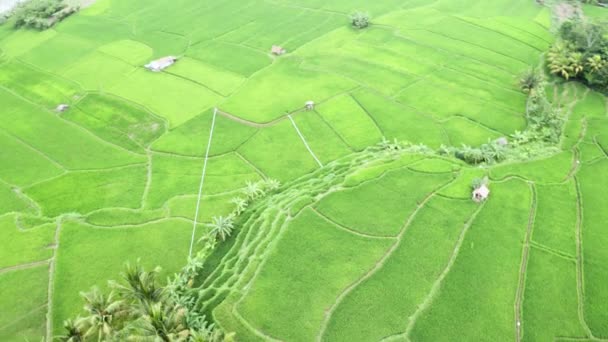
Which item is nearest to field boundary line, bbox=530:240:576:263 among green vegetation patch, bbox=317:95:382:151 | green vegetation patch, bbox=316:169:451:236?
green vegetation patch, bbox=316:169:451:236

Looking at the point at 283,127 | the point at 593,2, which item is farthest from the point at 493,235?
the point at 593,2

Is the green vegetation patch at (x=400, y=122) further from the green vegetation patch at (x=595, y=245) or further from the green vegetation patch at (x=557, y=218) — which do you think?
the green vegetation patch at (x=595, y=245)

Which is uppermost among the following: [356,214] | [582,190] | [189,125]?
[582,190]

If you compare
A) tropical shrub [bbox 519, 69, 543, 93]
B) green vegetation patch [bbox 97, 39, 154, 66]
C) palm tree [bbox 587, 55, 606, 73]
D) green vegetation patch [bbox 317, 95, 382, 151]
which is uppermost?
palm tree [bbox 587, 55, 606, 73]

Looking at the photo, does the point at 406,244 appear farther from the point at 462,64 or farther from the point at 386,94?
the point at 462,64

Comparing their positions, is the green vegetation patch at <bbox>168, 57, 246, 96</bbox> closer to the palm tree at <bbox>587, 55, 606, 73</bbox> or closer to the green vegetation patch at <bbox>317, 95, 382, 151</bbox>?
the green vegetation patch at <bbox>317, 95, 382, 151</bbox>

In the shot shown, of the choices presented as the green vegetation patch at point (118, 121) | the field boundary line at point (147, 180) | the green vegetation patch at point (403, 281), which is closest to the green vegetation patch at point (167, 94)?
the green vegetation patch at point (118, 121)
